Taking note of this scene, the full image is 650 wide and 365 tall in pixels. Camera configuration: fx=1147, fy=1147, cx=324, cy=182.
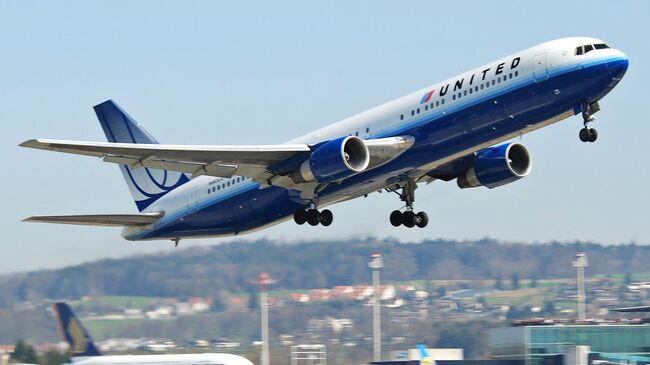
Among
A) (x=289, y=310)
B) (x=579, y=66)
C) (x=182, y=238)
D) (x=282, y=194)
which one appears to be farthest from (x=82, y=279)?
(x=579, y=66)

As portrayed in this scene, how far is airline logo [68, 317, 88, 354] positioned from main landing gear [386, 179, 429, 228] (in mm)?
13024

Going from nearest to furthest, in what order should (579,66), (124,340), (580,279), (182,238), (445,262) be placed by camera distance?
(579,66) < (182,238) < (124,340) < (580,279) < (445,262)

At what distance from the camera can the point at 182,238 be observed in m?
42.6

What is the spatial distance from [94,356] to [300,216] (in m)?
10.8

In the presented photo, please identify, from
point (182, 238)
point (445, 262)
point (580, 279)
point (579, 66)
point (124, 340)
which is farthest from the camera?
point (445, 262)

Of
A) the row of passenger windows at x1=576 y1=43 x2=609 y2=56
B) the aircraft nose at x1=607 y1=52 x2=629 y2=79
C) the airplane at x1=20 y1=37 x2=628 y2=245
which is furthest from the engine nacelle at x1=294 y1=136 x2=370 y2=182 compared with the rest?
the aircraft nose at x1=607 y1=52 x2=629 y2=79

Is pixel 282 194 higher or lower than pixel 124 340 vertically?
higher

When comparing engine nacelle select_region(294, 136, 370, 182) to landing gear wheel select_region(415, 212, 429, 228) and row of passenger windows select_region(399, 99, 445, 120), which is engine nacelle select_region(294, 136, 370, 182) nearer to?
row of passenger windows select_region(399, 99, 445, 120)

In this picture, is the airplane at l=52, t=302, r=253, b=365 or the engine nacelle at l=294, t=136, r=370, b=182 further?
the airplane at l=52, t=302, r=253, b=365

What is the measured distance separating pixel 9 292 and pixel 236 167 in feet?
93.3

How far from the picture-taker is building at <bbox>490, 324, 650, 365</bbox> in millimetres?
47000

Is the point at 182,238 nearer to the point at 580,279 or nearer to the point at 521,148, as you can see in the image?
the point at 521,148

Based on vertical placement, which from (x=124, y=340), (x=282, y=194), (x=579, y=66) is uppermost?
(x=579, y=66)

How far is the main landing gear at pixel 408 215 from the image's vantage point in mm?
39625
